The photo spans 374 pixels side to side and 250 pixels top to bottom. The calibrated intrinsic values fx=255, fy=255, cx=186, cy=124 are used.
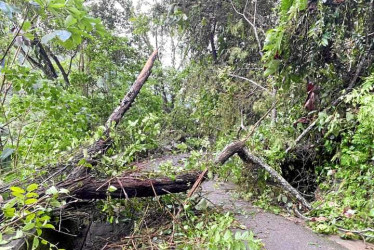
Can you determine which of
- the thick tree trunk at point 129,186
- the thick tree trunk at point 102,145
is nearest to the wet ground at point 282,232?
the thick tree trunk at point 129,186

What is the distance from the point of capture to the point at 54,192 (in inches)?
64.6

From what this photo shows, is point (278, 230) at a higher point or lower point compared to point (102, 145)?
lower

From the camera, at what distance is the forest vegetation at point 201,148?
1880 mm

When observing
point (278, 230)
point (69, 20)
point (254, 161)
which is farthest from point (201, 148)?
point (69, 20)

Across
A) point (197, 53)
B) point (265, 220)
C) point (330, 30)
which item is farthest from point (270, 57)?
point (197, 53)

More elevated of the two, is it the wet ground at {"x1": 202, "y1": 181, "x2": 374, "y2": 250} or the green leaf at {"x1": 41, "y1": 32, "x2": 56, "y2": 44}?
the green leaf at {"x1": 41, "y1": 32, "x2": 56, "y2": 44}

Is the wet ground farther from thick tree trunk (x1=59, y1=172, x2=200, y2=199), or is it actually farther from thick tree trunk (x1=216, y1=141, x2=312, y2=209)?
thick tree trunk (x1=59, y1=172, x2=200, y2=199)

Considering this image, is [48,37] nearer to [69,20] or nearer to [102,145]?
[69,20]

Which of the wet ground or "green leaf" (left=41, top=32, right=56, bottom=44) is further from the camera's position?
the wet ground

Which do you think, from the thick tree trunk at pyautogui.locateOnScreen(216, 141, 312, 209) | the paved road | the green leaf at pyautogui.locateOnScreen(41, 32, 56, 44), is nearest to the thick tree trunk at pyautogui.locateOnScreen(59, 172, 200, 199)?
the paved road

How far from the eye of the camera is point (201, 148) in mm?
3988

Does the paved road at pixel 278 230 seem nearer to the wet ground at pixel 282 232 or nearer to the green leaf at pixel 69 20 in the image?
the wet ground at pixel 282 232

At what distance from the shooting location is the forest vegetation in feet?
6.17

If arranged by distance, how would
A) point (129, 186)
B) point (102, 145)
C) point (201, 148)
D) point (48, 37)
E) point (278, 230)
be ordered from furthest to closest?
point (201, 148)
point (278, 230)
point (102, 145)
point (129, 186)
point (48, 37)
